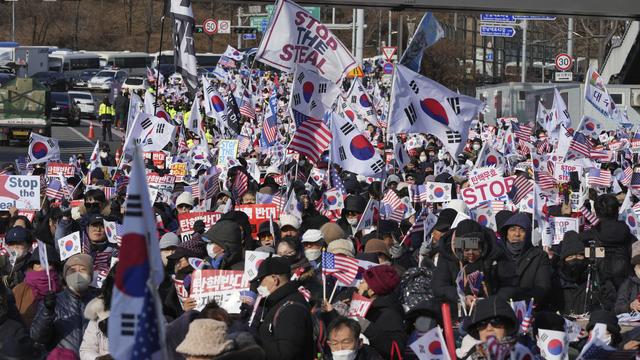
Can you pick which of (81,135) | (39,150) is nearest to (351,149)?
(39,150)

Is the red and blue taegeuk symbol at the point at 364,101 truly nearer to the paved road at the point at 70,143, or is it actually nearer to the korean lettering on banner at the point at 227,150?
the korean lettering on banner at the point at 227,150

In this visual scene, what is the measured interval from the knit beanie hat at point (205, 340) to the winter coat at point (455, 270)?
10.0 feet

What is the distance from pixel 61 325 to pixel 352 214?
215 inches

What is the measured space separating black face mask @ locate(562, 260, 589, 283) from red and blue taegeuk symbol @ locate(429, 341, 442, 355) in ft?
13.4

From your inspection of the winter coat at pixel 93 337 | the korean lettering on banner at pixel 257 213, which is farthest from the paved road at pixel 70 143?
the winter coat at pixel 93 337

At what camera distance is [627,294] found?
371 inches

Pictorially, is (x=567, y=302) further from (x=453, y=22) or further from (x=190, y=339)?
(x=453, y=22)

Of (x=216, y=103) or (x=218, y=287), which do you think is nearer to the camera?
(x=218, y=287)

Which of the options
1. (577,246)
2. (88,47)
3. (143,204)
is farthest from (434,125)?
(88,47)

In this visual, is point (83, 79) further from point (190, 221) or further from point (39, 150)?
point (190, 221)

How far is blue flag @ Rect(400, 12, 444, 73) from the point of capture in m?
15.3

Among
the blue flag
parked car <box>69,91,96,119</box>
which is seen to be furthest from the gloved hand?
parked car <box>69,91,96,119</box>

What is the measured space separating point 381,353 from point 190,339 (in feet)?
6.15

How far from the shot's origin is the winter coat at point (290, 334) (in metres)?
6.99
